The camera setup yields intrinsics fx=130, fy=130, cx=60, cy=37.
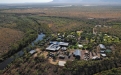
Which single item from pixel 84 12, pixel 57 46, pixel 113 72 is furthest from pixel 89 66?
pixel 84 12

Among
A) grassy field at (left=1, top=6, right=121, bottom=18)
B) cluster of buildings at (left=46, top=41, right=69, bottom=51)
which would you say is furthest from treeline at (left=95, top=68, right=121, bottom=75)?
grassy field at (left=1, top=6, right=121, bottom=18)

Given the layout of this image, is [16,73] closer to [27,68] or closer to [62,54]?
[27,68]

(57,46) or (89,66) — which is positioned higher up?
(57,46)

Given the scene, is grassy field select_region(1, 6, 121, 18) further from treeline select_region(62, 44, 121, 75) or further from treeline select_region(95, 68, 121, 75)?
treeline select_region(95, 68, 121, 75)

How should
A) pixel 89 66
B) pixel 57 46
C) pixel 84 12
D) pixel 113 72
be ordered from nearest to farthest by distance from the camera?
1. pixel 113 72
2. pixel 89 66
3. pixel 57 46
4. pixel 84 12

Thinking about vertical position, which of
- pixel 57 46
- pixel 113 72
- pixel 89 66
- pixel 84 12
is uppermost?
pixel 84 12

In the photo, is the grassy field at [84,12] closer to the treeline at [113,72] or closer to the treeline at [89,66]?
the treeline at [89,66]

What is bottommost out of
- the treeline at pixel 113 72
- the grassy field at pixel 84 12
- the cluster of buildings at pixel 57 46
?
the treeline at pixel 113 72

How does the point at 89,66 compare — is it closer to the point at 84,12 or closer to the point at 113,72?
the point at 113,72

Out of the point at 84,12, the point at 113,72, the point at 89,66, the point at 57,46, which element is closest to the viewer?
the point at 113,72

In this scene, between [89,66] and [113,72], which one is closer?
[113,72]

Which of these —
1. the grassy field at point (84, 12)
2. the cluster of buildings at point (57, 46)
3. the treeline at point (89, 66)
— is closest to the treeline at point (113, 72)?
the treeline at point (89, 66)
